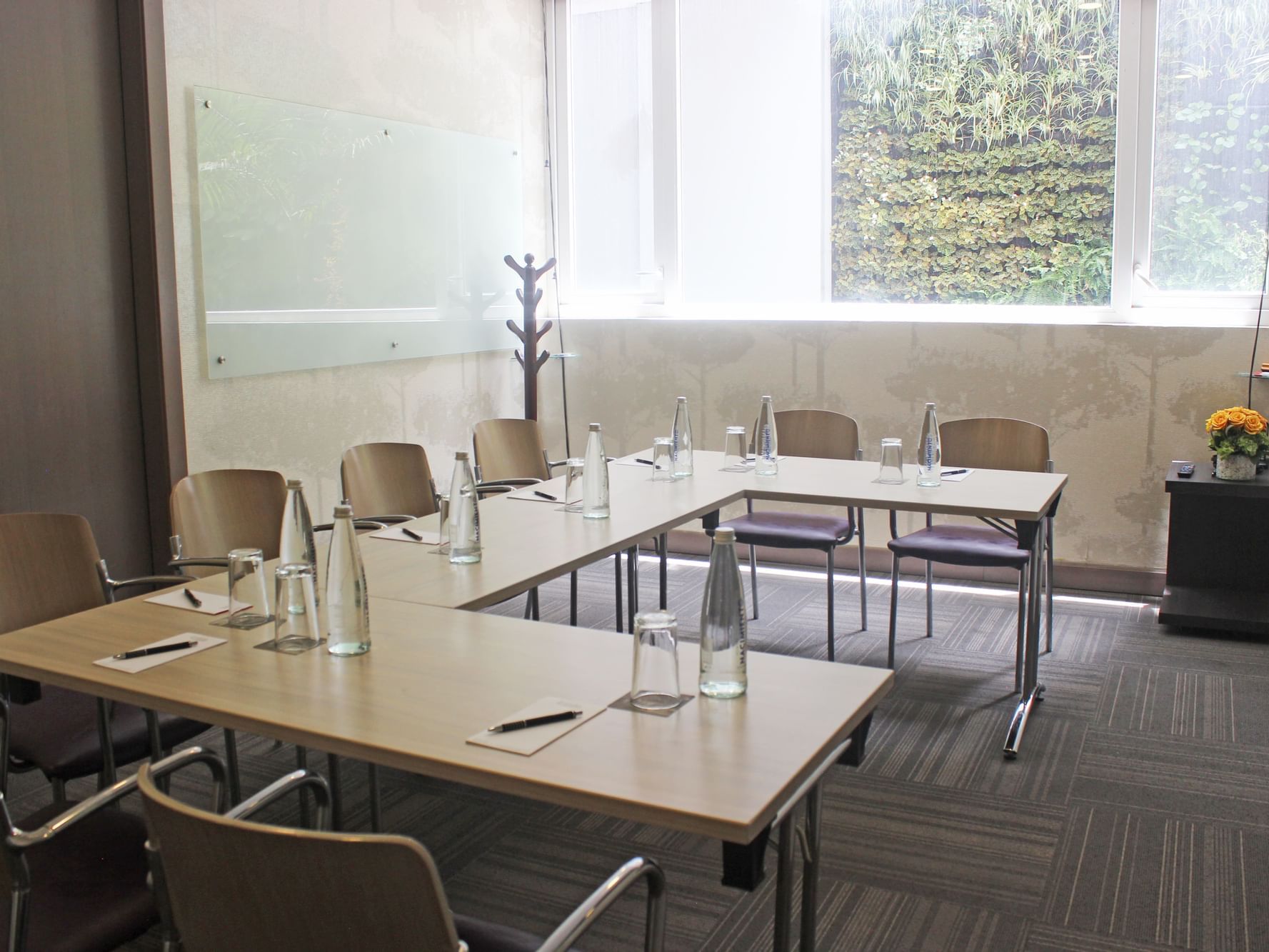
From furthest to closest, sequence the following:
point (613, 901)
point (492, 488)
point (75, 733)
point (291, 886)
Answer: point (492, 488), point (75, 733), point (613, 901), point (291, 886)

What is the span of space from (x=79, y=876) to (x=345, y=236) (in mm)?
3564

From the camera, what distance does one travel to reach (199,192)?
4383 mm

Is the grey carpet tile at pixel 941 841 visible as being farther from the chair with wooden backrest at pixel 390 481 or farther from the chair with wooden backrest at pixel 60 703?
the chair with wooden backrest at pixel 390 481

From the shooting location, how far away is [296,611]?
7.51ft

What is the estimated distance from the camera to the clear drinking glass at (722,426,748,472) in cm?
436

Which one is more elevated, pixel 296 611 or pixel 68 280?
pixel 68 280

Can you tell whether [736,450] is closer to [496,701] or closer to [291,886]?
[496,701]

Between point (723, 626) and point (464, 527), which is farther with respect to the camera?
point (464, 527)

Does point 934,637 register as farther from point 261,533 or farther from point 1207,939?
point 261,533

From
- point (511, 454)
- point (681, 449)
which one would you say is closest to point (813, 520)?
point (681, 449)

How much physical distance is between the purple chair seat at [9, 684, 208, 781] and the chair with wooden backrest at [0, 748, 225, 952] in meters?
0.43

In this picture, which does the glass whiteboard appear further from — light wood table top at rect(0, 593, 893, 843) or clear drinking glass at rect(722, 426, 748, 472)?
light wood table top at rect(0, 593, 893, 843)

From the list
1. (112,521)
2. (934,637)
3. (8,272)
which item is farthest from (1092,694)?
(8,272)

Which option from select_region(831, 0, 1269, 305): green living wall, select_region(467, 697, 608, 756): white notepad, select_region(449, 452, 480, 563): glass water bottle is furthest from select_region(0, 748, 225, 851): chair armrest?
select_region(831, 0, 1269, 305): green living wall
